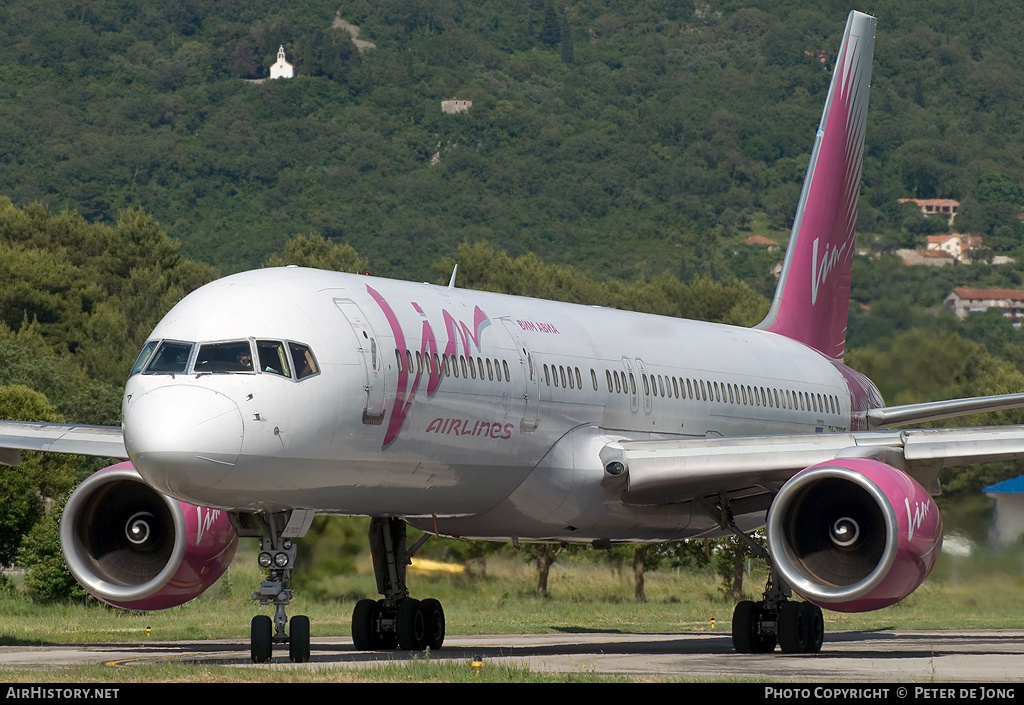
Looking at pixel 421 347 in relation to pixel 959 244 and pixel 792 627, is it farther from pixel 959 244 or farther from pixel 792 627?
pixel 959 244

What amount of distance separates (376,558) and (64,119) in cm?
15330

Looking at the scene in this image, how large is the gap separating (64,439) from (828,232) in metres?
14.4

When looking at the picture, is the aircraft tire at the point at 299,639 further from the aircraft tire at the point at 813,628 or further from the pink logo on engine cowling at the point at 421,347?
the aircraft tire at the point at 813,628

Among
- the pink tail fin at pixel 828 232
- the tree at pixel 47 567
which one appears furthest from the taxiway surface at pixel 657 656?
the tree at pixel 47 567

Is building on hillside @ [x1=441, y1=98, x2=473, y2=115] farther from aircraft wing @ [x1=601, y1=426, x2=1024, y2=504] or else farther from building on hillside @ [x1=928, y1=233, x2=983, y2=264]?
aircraft wing @ [x1=601, y1=426, x2=1024, y2=504]

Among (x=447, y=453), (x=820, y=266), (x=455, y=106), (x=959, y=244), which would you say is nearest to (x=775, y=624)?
(x=447, y=453)

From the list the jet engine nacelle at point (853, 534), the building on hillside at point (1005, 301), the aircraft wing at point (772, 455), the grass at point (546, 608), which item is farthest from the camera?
the building on hillside at point (1005, 301)

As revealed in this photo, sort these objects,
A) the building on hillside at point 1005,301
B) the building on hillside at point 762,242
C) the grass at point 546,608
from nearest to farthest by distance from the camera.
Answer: the grass at point 546,608, the building on hillside at point 1005,301, the building on hillside at point 762,242

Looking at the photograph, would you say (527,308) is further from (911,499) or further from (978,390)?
(978,390)

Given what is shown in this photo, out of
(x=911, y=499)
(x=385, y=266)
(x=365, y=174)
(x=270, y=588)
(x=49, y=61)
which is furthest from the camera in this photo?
(x=49, y=61)

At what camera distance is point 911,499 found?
1805 cm

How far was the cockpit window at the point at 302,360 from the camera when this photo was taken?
1669 cm

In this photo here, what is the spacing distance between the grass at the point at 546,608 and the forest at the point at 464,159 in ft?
139

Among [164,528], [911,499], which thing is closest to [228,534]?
[164,528]
